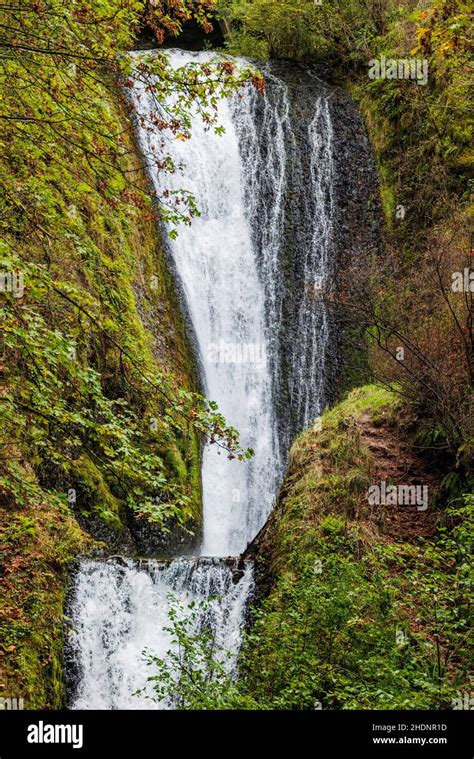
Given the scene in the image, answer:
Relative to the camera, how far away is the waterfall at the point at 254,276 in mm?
14562

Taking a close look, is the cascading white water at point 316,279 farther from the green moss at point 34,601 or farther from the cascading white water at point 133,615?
the green moss at point 34,601

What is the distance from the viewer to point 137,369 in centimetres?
557

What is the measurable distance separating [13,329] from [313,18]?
19732mm

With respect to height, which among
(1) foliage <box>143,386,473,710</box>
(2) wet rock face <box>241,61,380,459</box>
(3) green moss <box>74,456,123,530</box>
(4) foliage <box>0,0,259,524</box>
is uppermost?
(2) wet rock face <box>241,61,380,459</box>

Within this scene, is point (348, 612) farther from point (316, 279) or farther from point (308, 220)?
point (308, 220)

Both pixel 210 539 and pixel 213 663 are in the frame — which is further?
pixel 210 539

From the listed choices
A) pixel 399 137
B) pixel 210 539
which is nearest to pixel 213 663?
pixel 210 539

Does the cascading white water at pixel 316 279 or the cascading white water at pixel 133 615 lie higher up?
the cascading white water at pixel 316 279

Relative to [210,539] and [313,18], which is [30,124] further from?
[313,18]

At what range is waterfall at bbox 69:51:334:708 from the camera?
47.8 ft

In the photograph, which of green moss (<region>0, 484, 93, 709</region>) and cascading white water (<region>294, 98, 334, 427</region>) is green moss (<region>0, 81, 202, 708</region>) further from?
cascading white water (<region>294, 98, 334, 427</region>)
